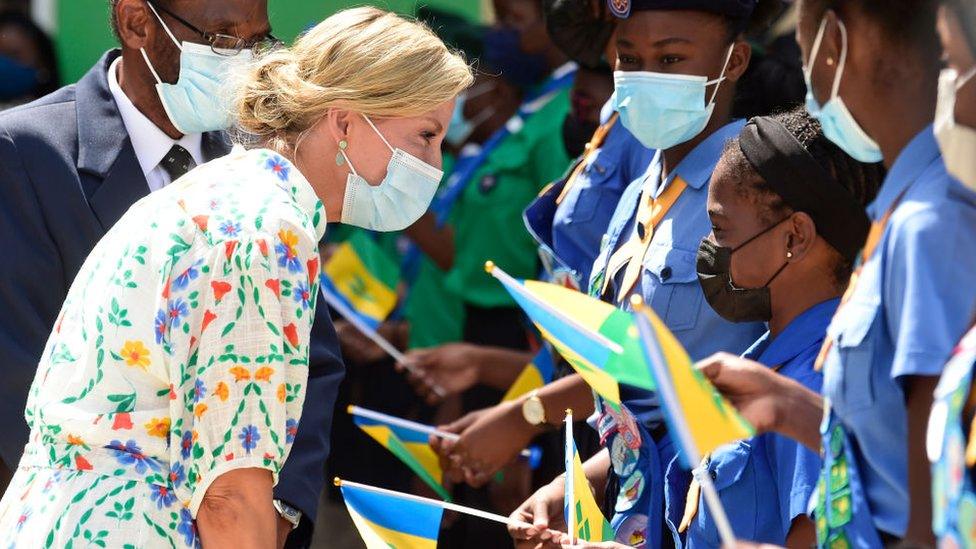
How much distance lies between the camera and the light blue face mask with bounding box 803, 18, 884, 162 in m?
2.26

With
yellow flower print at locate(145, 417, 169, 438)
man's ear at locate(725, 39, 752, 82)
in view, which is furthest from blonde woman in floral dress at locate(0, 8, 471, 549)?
man's ear at locate(725, 39, 752, 82)

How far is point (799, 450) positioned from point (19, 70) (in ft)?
19.5

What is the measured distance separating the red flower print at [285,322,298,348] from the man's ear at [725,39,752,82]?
5.36 feet

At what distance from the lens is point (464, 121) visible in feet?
22.8

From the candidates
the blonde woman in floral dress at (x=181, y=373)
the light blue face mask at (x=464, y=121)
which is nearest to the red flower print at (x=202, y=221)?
the blonde woman in floral dress at (x=181, y=373)

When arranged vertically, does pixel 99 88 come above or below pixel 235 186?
below

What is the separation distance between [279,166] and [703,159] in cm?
128

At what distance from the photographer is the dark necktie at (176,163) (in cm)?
377

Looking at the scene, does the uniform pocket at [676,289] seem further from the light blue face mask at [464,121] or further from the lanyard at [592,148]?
the light blue face mask at [464,121]

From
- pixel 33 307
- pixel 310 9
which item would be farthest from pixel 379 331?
pixel 33 307

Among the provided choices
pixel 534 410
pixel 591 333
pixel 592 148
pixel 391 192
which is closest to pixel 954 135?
pixel 591 333

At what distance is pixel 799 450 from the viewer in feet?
8.95

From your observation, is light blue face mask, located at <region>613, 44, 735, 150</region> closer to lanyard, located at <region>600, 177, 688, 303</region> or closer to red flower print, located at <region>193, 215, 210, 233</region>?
lanyard, located at <region>600, 177, 688, 303</region>

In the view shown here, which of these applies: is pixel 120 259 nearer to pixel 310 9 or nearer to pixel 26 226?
pixel 26 226
